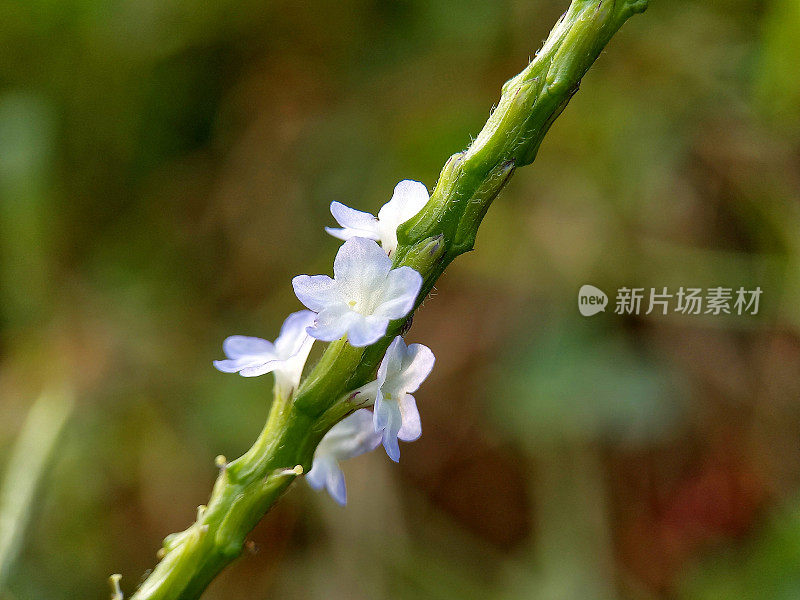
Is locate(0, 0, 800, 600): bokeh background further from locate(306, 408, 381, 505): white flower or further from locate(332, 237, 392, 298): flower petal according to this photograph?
locate(332, 237, 392, 298): flower petal

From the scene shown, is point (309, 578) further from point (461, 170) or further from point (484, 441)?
point (461, 170)

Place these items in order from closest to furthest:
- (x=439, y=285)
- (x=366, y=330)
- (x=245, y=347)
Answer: (x=366, y=330) < (x=245, y=347) < (x=439, y=285)

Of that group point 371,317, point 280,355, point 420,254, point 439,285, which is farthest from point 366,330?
point 439,285

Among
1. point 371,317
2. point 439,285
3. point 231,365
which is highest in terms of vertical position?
point 439,285

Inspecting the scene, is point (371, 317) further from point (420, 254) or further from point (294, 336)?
point (294, 336)

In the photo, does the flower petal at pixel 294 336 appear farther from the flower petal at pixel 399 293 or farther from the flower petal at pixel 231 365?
the flower petal at pixel 399 293

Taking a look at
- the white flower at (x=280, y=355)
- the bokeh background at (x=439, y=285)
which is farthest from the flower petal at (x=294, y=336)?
the bokeh background at (x=439, y=285)

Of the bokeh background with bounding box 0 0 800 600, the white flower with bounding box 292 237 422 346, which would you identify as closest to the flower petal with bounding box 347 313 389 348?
the white flower with bounding box 292 237 422 346
